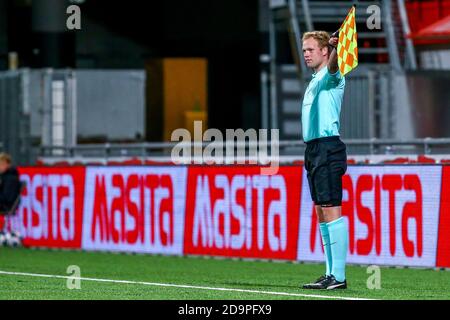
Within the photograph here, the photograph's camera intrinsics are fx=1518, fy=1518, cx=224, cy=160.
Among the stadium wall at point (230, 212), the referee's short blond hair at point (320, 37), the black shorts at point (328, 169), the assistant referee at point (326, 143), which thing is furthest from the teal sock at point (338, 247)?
the stadium wall at point (230, 212)

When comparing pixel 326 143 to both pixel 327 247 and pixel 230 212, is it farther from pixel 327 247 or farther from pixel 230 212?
pixel 230 212

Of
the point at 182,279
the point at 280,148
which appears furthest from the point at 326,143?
the point at 280,148

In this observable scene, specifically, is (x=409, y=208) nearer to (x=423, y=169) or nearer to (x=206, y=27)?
(x=423, y=169)

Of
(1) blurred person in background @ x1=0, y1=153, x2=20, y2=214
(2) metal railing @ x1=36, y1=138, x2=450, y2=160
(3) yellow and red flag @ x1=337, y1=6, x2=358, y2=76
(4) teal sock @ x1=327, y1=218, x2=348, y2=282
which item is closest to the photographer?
(3) yellow and red flag @ x1=337, y1=6, x2=358, y2=76

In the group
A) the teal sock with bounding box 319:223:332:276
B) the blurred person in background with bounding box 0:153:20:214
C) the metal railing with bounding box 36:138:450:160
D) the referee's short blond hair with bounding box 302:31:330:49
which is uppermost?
the referee's short blond hair with bounding box 302:31:330:49

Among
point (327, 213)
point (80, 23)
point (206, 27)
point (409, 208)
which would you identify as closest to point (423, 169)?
point (409, 208)

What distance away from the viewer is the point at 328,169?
475 inches

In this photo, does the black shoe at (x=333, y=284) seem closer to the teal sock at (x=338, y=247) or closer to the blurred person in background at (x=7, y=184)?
the teal sock at (x=338, y=247)

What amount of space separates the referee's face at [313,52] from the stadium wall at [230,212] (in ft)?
13.7

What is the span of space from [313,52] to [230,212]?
6478 millimetres

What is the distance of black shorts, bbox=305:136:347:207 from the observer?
12.1 meters

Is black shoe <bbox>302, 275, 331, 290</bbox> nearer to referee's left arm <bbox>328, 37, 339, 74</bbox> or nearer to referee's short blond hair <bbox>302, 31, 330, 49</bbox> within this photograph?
referee's left arm <bbox>328, 37, 339, 74</bbox>

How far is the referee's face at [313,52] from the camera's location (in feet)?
39.4

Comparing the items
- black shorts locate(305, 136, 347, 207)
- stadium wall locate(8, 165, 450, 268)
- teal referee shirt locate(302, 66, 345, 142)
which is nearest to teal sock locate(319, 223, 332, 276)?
black shorts locate(305, 136, 347, 207)
